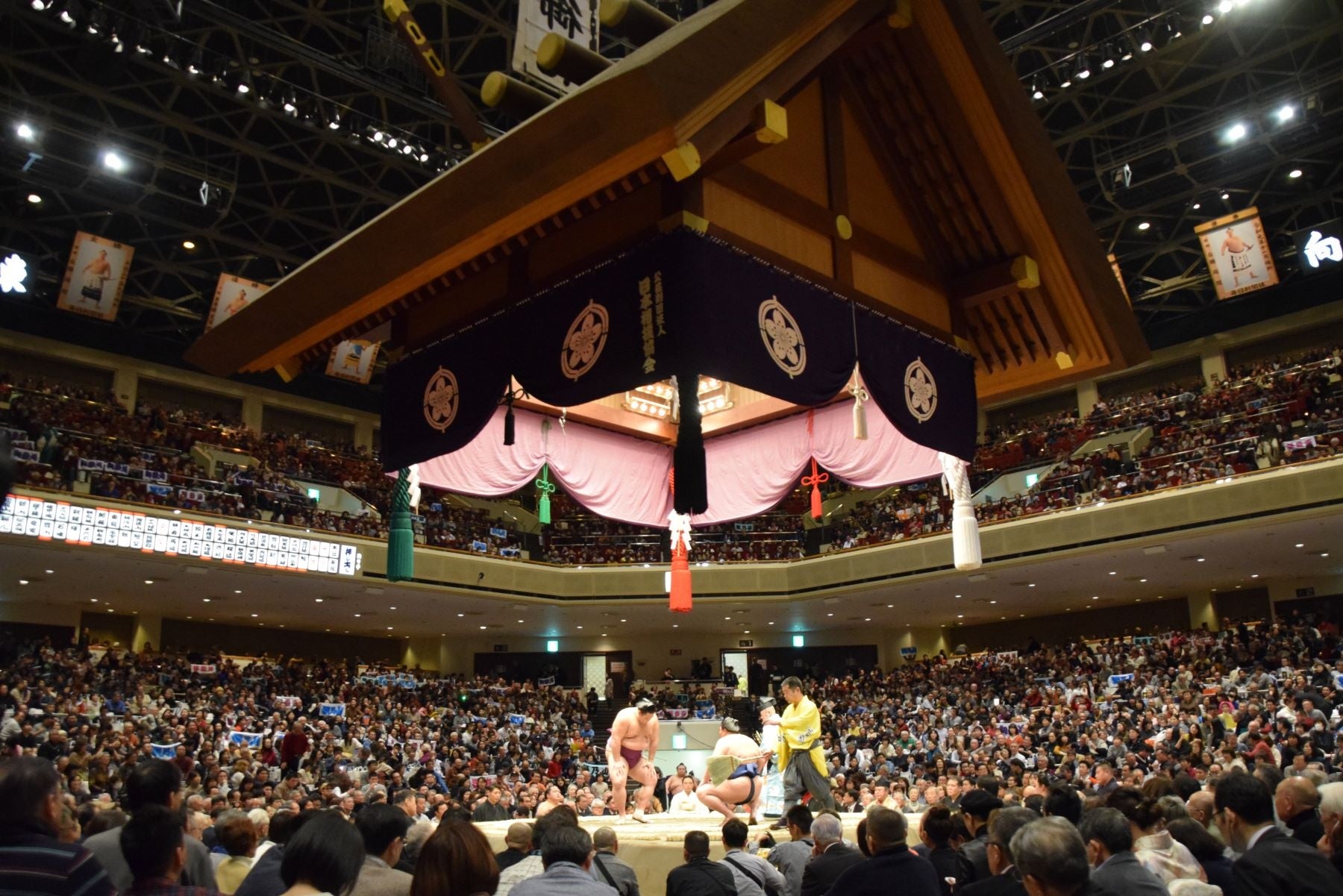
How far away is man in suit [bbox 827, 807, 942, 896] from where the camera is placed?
2.27 meters

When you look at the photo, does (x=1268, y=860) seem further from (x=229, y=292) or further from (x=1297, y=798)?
(x=229, y=292)

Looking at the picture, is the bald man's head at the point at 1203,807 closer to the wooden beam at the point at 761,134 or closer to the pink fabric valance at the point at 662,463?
the pink fabric valance at the point at 662,463

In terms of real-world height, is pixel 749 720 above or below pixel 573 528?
below

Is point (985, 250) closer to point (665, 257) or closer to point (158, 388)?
point (665, 257)

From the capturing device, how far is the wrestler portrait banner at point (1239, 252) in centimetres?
1236

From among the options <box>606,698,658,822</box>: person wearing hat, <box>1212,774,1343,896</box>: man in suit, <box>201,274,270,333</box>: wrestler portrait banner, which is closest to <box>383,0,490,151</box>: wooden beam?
<box>1212,774,1343,896</box>: man in suit

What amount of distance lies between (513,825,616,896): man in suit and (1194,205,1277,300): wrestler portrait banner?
41.7ft

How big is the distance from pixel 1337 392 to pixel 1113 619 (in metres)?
5.50

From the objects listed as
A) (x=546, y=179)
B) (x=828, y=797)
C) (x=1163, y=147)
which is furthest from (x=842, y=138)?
Answer: (x=1163, y=147)

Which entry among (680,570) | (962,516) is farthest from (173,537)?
(962,516)

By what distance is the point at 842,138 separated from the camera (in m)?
3.95

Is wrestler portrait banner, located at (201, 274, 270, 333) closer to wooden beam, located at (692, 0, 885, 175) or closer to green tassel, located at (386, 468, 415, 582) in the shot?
green tassel, located at (386, 468, 415, 582)

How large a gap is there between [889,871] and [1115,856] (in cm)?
47

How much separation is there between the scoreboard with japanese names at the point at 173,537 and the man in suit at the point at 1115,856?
11.0 m
